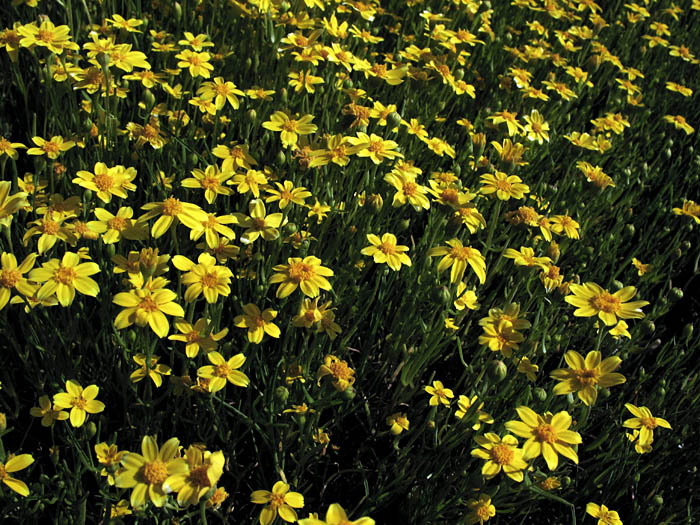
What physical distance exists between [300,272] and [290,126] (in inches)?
33.4

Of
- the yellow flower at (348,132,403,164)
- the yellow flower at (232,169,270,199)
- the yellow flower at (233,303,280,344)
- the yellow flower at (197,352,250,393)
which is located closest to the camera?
the yellow flower at (197,352,250,393)

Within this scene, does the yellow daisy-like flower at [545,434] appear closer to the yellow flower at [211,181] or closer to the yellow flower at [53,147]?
the yellow flower at [211,181]

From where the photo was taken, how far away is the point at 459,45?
360cm

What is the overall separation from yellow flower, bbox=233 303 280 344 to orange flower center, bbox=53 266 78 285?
51 centimetres

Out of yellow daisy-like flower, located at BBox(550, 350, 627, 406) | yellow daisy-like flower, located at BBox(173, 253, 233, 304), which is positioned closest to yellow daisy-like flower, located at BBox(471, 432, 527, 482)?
yellow daisy-like flower, located at BBox(550, 350, 627, 406)

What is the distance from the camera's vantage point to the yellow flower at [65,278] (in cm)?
170

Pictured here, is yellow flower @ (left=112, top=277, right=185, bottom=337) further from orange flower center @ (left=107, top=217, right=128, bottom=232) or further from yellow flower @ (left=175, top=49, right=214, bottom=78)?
yellow flower @ (left=175, top=49, right=214, bottom=78)

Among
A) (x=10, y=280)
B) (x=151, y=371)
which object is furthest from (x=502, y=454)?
(x=10, y=280)

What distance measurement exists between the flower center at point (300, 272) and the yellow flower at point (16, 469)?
0.92m

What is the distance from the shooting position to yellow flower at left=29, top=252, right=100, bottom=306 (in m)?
1.70

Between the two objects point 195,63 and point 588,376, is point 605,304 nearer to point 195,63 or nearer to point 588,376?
point 588,376

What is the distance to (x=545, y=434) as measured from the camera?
1.73 m

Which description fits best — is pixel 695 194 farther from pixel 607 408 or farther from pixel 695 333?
pixel 607 408

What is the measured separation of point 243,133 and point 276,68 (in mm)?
603
